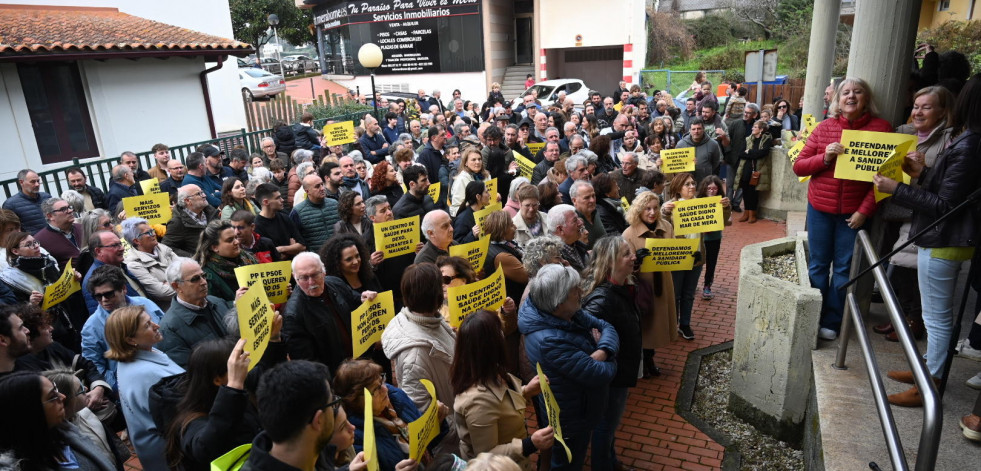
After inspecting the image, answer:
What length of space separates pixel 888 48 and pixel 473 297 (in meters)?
3.39

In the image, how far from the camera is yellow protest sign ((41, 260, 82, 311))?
4961 millimetres

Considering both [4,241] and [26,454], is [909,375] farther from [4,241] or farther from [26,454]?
[4,241]

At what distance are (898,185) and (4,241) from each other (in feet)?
23.3

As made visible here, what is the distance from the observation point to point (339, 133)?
33.7ft

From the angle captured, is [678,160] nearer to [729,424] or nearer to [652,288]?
[652,288]

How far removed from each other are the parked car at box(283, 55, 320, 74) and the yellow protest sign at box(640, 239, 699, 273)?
43.8m

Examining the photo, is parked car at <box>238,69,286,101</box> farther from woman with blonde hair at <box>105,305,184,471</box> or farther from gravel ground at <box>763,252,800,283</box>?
woman with blonde hair at <box>105,305,184,471</box>

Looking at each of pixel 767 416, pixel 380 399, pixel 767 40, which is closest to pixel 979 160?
pixel 767 416

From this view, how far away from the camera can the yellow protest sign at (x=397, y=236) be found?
218 inches

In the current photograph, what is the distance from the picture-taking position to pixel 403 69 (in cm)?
3083

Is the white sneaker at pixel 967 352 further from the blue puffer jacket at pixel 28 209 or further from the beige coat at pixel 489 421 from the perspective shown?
the blue puffer jacket at pixel 28 209

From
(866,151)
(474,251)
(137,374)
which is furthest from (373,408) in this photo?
(866,151)

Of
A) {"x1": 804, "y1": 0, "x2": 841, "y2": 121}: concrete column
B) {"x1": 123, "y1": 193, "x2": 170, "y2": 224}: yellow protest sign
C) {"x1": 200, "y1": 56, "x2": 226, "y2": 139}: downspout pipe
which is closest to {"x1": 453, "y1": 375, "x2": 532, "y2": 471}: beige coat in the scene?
{"x1": 123, "y1": 193, "x2": 170, "y2": 224}: yellow protest sign

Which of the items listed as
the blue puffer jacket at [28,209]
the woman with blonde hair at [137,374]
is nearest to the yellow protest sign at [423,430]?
the woman with blonde hair at [137,374]
